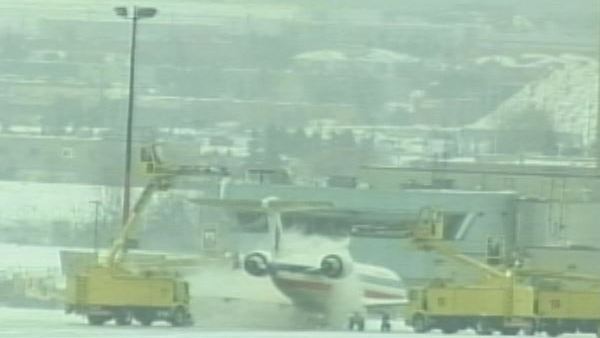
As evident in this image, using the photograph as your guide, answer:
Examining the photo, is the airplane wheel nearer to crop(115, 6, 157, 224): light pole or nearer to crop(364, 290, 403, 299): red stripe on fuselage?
crop(364, 290, 403, 299): red stripe on fuselage

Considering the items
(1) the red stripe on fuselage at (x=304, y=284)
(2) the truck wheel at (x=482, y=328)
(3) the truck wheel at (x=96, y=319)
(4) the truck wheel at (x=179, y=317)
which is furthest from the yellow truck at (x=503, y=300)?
(3) the truck wheel at (x=96, y=319)

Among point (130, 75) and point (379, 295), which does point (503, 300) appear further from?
point (130, 75)

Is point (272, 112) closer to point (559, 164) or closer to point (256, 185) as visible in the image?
point (256, 185)

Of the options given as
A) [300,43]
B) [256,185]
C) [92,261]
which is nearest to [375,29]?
[300,43]

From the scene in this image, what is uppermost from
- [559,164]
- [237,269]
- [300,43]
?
[300,43]

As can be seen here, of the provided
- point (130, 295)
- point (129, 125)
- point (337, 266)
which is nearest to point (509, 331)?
point (337, 266)
